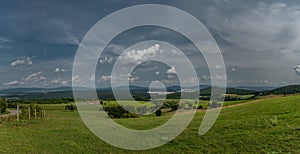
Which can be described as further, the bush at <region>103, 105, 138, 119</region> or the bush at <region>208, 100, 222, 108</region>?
the bush at <region>103, 105, 138, 119</region>

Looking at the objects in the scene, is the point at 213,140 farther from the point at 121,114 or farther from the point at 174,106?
the point at 174,106

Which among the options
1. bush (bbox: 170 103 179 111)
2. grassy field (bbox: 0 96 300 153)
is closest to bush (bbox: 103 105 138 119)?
bush (bbox: 170 103 179 111)

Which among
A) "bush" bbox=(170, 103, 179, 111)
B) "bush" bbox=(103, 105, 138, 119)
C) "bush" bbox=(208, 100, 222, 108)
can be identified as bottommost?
"bush" bbox=(103, 105, 138, 119)

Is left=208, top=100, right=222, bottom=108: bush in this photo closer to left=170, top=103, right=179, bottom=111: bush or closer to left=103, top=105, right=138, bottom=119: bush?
left=170, top=103, right=179, bottom=111: bush

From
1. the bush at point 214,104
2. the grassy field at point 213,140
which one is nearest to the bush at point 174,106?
the bush at point 214,104

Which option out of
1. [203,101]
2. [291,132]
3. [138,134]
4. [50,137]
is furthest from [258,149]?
[203,101]

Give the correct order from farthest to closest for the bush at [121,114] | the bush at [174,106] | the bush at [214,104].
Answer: the bush at [174,106] < the bush at [121,114] < the bush at [214,104]

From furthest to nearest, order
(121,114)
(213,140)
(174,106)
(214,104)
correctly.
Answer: (174,106) → (121,114) → (214,104) → (213,140)

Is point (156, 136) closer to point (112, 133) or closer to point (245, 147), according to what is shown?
point (112, 133)

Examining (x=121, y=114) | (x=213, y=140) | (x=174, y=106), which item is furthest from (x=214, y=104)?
(x=213, y=140)

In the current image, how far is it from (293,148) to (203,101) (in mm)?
39100

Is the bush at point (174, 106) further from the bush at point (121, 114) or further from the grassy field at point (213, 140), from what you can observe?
the grassy field at point (213, 140)

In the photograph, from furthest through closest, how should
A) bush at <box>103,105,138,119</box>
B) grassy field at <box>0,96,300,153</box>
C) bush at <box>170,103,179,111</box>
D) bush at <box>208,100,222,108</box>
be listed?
bush at <box>170,103,179,111</box> < bush at <box>103,105,138,119</box> < bush at <box>208,100,222,108</box> < grassy field at <box>0,96,300,153</box>

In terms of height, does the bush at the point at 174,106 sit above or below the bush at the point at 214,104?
below
